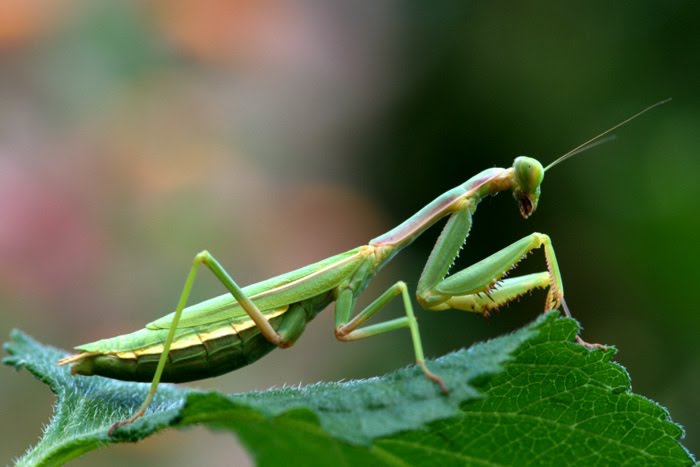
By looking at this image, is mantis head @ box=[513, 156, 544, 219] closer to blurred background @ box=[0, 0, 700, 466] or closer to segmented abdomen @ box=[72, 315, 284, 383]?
segmented abdomen @ box=[72, 315, 284, 383]

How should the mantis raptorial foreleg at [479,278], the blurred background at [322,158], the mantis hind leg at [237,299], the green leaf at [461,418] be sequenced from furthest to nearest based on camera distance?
the blurred background at [322,158] → the mantis raptorial foreleg at [479,278] → the mantis hind leg at [237,299] → the green leaf at [461,418]

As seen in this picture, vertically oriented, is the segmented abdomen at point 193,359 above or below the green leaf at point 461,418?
above

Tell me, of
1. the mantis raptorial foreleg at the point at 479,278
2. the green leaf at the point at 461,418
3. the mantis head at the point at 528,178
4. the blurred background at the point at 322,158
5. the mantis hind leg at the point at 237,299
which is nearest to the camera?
the green leaf at the point at 461,418

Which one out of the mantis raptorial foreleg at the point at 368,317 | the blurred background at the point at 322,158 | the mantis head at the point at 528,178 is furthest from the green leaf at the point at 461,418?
the blurred background at the point at 322,158

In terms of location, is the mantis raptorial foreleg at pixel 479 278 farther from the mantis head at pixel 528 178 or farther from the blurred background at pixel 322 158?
the blurred background at pixel 322 158

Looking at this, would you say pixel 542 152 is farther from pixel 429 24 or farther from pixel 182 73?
pixel 182 73

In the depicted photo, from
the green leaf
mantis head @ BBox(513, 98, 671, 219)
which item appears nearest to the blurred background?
mantis head @ BBox(513, 98, 671, 219)

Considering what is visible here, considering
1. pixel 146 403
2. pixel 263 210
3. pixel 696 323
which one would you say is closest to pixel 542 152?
pixel 696 323
